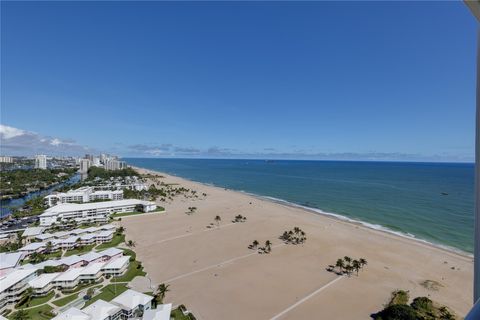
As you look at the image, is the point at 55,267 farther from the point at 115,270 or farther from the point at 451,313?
the point at 451,313

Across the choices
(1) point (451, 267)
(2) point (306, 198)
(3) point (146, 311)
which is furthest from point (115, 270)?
(2) point (306, 198)

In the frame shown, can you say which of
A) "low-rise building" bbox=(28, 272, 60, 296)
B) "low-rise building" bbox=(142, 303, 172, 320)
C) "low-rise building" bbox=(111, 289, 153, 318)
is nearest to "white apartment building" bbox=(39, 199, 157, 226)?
"low-rise building" bbox=(28, 272, 60, 296)

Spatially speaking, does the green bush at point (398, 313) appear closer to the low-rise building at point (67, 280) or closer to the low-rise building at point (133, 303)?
the low-rise building at point (133, 303)

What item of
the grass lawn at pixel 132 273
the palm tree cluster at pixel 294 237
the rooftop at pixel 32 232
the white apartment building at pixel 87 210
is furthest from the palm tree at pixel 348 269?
the rooftop at pixel 32 232

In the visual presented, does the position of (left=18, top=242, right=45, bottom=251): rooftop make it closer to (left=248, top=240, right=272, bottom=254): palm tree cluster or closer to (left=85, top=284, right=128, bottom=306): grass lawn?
(left=85, top=284, right=128, bottom=306): grass lawn

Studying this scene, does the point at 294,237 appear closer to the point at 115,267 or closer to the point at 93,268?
the point at 115,267

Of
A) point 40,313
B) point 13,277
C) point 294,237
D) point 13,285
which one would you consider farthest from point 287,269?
point 13,277

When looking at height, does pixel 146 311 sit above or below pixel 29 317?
above
